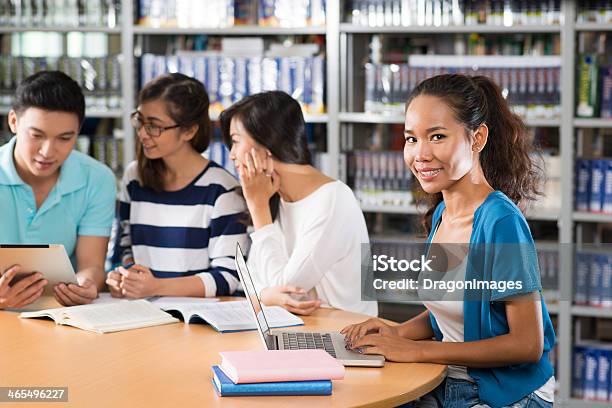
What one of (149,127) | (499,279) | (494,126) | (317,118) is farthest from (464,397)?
(317,118)

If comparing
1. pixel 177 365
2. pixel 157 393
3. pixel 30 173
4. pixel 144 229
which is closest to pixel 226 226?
pixel 144 229

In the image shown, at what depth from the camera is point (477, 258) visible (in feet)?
6.46

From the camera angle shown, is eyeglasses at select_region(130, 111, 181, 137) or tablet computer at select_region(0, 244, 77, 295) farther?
eyeglasses at select_region(130, 111, 181, 137)

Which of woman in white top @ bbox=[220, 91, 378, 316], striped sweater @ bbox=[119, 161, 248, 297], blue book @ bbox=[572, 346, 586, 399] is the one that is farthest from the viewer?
blue book @ bbox=[572, 346, 586, 399]

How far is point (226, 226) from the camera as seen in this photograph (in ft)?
9.40

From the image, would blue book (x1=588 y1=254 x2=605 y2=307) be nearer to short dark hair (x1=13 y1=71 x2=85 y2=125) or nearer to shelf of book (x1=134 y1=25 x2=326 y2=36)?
shelf of book (x1=134 y1=25 x2=326 y2=36)

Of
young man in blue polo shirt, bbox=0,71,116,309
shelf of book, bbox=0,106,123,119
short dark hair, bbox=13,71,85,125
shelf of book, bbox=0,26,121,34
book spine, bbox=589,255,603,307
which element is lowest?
book spine, bbox=589,255,603,307

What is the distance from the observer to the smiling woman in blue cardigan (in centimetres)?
189

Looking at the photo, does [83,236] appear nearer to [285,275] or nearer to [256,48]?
[285,275]

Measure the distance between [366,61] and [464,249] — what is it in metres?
2.37

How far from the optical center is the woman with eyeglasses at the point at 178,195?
2.88 m

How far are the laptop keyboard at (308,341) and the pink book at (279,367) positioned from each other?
18 centimetres

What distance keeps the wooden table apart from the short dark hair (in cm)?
69

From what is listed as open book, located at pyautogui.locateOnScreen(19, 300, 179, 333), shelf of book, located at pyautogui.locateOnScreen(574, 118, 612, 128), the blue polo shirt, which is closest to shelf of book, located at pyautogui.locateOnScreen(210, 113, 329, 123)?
shelf of book, located at pyautogui.locateOnScreen(574, 118, 612, 128)
